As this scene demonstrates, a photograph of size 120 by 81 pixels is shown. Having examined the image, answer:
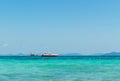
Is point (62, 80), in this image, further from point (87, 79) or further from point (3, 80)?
point (3, 80)

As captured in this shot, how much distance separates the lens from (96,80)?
15.0 m

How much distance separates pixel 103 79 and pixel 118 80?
911mm

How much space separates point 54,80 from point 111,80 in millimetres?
2868

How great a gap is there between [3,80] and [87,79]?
434cm

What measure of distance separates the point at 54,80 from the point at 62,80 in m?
0.40

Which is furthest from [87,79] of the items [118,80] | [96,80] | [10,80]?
[10,80]

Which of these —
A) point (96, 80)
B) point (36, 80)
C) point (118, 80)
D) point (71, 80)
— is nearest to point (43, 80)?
point (36, 80)

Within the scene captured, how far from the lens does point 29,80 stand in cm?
1511

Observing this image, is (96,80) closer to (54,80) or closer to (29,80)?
(54,80)

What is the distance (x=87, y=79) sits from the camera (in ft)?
50.7

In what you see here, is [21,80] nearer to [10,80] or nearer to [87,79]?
[10,80]

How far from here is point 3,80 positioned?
50.0 ft

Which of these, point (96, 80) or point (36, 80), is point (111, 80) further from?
point (36, 80)

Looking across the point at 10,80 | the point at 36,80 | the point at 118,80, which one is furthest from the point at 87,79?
the point at 10,80
